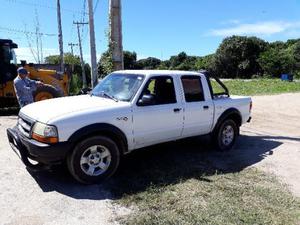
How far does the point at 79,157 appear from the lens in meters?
5.66

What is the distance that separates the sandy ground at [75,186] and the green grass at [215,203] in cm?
34

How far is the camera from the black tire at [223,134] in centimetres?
798

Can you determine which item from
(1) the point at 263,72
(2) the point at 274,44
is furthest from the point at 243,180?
(2) the point at 274,44

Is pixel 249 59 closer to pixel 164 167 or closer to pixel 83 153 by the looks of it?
pixel 164 167

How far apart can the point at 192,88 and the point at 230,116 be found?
55.8 inches

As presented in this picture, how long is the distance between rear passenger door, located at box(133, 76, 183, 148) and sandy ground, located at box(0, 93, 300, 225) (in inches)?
44.4

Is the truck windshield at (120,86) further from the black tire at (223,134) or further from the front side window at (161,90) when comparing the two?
the black tire at (223,134)

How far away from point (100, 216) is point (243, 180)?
259 cm

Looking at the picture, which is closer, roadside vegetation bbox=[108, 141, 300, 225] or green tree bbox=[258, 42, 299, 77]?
roadside vegetation bbox=[108, 141, 300, 225]

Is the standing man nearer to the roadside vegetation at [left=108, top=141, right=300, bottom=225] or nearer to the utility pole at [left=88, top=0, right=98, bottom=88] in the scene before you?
the utility pole at [left=88, top=0, right=98, bottom=88]

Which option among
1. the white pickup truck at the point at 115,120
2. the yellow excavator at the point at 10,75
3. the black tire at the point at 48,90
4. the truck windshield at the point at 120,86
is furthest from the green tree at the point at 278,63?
the truck windshield at the point at 120,86

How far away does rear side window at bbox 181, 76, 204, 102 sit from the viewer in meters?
7.20

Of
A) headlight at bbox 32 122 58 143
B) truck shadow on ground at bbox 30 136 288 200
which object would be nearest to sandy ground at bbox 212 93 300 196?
truck shadow on ground at bbox 30 136 288 200

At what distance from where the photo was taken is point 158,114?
6.59 metres
